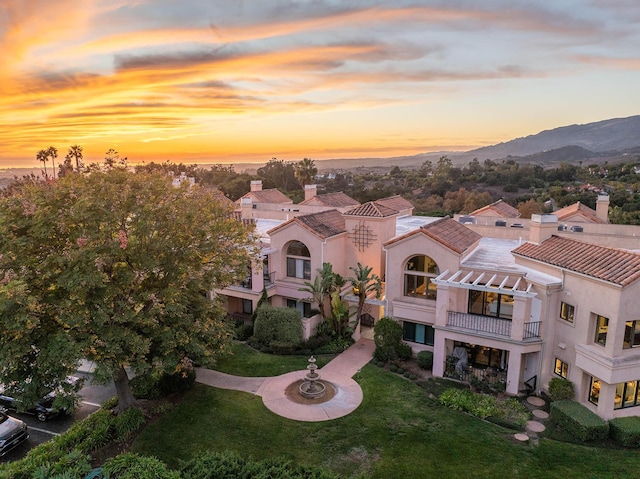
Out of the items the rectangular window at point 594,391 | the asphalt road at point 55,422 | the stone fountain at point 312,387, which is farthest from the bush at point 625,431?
the asphalt road at point 55,422

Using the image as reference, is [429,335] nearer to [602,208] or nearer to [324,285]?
[324,285]

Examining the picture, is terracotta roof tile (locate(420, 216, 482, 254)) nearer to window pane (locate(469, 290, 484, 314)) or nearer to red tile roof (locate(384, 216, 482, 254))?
red tile roof (locate(384, 216, 482, 254))

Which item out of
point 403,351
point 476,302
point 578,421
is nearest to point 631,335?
point 578,421

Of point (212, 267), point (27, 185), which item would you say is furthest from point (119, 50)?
point (212, 267)

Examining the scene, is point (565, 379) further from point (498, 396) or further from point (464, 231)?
point (464, 231)

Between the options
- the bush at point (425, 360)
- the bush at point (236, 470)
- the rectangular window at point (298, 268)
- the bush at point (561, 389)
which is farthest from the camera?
the rectangular window at point (298, 268)

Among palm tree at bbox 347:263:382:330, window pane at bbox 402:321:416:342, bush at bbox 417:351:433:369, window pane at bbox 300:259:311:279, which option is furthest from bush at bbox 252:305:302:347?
bush at bbox 417:351:433:369

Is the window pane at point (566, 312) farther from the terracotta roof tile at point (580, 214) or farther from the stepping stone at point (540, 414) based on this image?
the terracotta roof tile at point (580, 214)
